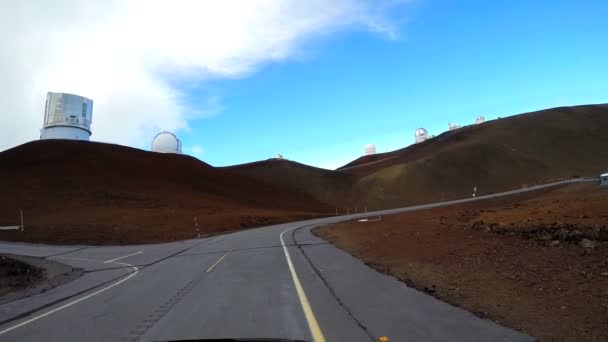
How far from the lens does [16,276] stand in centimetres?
1443

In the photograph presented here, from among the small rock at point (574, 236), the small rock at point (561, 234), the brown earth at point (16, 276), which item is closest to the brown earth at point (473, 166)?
the brown earth at point (16, 276)

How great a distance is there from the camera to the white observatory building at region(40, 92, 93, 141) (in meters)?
75.5

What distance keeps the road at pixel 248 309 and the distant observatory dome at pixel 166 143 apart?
84.4m

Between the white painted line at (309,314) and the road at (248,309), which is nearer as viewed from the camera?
the white painted line at (309,314)

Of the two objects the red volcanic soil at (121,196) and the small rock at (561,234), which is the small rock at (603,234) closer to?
the small rock at (561,234)

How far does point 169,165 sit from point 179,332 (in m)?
77.4

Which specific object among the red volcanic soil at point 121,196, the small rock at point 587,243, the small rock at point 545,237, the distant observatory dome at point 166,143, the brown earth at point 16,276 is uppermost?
the distant observatory dome at point 166,143

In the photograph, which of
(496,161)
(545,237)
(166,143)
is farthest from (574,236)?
(496,161)

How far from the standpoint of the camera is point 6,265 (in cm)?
1603

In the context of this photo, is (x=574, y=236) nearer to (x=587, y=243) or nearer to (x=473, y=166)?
(x=587, y=243)

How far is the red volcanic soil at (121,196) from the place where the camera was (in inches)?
1398

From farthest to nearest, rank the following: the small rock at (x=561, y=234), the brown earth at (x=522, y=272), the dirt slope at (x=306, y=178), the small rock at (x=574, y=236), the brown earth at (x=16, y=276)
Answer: the dirt slope at (x=306, y=178) → the brown earth at (x=16, y=276) → the small rock at (x=561, y=234) → the small rock at (x=574, y=236) → the brown earth at (x=522, y=272)

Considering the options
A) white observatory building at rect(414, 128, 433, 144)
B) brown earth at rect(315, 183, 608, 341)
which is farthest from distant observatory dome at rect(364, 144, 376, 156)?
brown earth at rect(315, 183, 608, 341)

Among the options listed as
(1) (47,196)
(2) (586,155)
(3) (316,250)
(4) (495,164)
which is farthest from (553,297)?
(2) (586,155)
